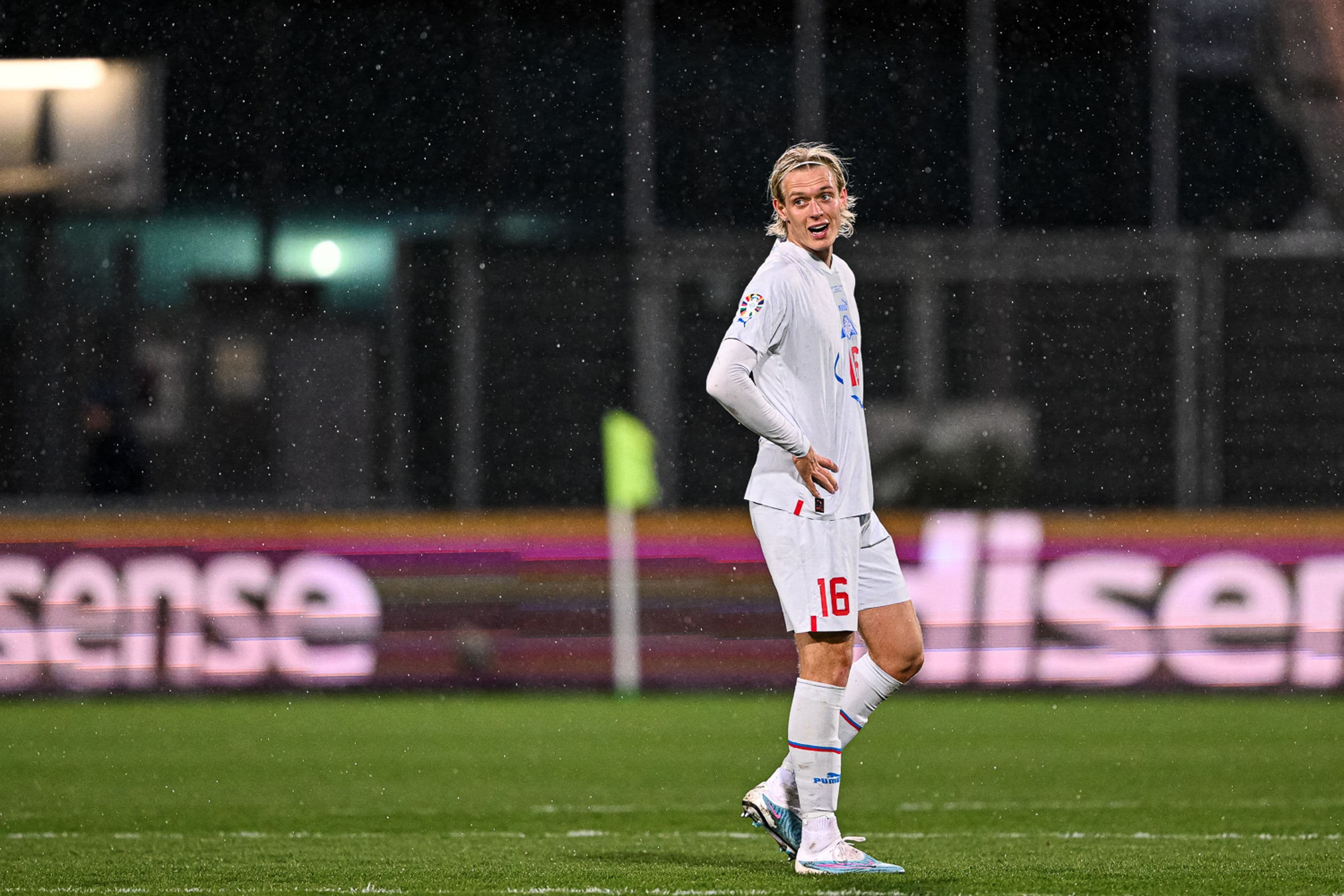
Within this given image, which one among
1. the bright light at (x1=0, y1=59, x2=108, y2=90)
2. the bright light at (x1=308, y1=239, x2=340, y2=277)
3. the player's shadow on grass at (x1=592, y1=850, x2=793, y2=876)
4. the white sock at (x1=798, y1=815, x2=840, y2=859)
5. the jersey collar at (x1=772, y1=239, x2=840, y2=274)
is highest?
the bright light at (x1=0, y1=59, x2=108, y2=90)

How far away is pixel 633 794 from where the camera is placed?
757 centimetres

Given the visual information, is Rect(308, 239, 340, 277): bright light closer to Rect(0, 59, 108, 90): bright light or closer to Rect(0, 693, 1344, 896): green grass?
Rect(0, 59, 108, 90): bright light

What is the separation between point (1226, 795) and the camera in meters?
7.40

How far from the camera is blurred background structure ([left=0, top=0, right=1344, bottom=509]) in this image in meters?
19.8

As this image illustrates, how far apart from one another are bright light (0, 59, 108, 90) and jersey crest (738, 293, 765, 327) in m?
17.4

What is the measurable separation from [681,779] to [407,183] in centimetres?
1448

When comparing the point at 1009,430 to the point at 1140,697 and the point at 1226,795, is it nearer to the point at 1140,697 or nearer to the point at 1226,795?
the point at 1140,697

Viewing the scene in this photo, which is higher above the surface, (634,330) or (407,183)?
(407,183)

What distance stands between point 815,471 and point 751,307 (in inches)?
16.5

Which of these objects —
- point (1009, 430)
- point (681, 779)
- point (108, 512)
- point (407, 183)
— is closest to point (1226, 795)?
point (681, 779)

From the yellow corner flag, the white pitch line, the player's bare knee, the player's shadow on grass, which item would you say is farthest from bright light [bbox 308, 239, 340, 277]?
the player's bare knee

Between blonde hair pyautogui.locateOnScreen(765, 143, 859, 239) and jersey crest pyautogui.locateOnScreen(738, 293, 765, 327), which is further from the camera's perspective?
blonde hair pyautogui.locateOnScreen(765, 143, 859, 239)

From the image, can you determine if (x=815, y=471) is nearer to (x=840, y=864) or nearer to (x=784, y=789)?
(x=784, y=789)

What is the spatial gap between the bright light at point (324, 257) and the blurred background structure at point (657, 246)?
2.7 inches
